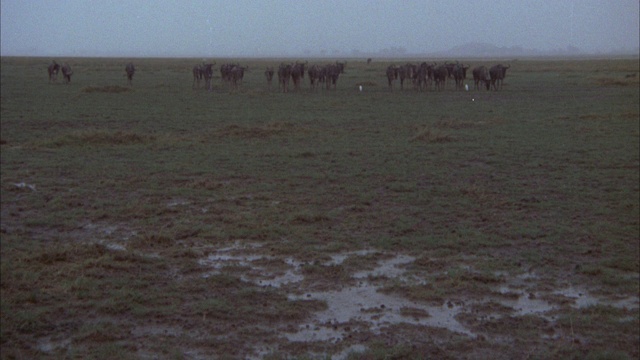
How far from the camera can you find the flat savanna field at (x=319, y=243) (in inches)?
214

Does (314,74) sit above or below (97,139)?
above

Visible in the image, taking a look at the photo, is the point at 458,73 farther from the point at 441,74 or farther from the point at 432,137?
the point at 432,137

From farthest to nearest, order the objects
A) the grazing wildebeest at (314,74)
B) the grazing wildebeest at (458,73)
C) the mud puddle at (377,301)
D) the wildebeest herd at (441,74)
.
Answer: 1. the grazing wildebeest at (458,73)
2. the grazing wildebeest at (314,74)
3. the wildebeest herd at (441,74)
4. the mud puddle at (377,301)

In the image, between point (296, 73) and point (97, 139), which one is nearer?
point (97, 139)

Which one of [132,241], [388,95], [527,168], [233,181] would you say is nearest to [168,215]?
[132,241]

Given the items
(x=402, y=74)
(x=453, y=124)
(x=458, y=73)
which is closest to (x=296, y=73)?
(x=402, y=74)

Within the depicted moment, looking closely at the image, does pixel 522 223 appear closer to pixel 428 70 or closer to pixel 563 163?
pixel 563 163

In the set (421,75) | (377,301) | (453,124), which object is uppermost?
(421,75)

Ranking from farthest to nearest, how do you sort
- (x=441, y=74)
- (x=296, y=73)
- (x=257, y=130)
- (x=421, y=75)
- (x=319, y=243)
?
(x=441, y=74)
(x=421, y=75)
(x=296, y=73)
(x=257, y=130)
(x=319, y=243)

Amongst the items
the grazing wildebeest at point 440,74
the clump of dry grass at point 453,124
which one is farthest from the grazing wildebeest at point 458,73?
the clump of dry grass at point 453,124

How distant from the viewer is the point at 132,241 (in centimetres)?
790

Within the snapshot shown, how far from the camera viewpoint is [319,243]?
26.0 ft

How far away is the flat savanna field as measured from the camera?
5430 millimetres

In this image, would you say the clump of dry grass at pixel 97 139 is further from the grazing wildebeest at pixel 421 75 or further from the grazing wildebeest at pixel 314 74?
the grazing wildebeest at pixel 421 75
